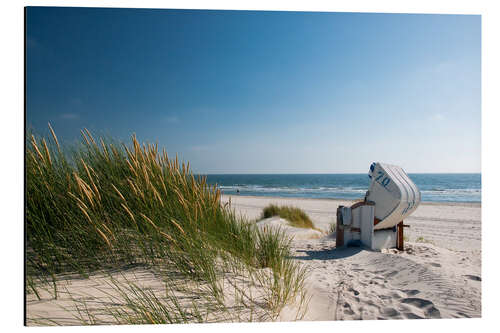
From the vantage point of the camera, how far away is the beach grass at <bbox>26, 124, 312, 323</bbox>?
1920 millimetres

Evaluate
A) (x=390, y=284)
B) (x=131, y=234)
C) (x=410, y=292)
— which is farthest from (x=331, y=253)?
(x=131, y=234)

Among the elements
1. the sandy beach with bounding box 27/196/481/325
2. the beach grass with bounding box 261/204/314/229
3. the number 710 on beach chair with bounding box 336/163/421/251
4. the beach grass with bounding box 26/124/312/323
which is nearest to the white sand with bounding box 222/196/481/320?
the sandy beach with bounding box 27/196/481/325

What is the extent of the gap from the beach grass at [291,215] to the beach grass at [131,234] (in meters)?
4.37

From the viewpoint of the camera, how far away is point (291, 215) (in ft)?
22.7

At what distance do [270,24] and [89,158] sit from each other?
2139mm

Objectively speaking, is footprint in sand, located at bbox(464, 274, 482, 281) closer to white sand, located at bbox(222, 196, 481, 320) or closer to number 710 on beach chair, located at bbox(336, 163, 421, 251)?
white sand, located at bbox(222, 196, 481, 320)

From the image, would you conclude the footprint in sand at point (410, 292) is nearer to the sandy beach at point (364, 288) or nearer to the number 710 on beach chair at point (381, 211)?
the sandy beach at point (364, 288)

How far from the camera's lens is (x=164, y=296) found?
180 centimetres

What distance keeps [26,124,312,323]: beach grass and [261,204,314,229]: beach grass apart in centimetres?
437

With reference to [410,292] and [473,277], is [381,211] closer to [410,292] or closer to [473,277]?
[473,277]

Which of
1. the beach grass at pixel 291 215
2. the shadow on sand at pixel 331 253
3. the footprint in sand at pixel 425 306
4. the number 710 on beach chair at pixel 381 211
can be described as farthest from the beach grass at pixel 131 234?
the beach grass at pixel 291 215

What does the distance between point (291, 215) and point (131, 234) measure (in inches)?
206

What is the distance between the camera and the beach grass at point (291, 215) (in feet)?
21.8

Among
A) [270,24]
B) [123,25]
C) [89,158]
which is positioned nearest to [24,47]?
[123,25]
